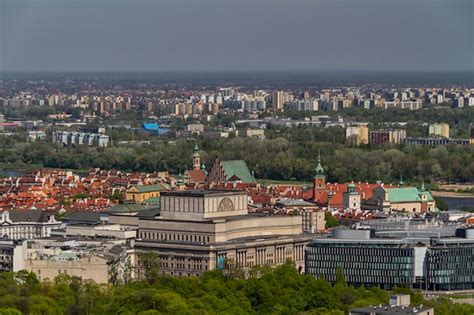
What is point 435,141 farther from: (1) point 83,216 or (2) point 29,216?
(1) point 83,216

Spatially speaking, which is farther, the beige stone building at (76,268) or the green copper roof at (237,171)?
the green copper roof at (237,171)

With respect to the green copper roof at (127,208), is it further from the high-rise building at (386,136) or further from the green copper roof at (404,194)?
the high-rise building at (386,136)

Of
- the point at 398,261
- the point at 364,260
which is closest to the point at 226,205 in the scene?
the point at 364,260

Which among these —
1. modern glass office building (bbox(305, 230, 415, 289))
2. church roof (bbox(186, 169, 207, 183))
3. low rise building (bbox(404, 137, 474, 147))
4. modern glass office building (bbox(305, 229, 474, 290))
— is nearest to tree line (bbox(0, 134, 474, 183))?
low rise building (bbox(404, 137, 474, 147))

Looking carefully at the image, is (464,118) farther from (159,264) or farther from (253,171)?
(159,264)

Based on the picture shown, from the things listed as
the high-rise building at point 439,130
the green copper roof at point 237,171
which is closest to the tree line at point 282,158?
the green copper roof at point 237,171

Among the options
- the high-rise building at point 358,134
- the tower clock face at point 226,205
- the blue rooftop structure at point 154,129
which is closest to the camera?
the tower clock face at point 226,205

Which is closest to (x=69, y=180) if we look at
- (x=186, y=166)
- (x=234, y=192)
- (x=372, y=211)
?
(x=186, y=166)
